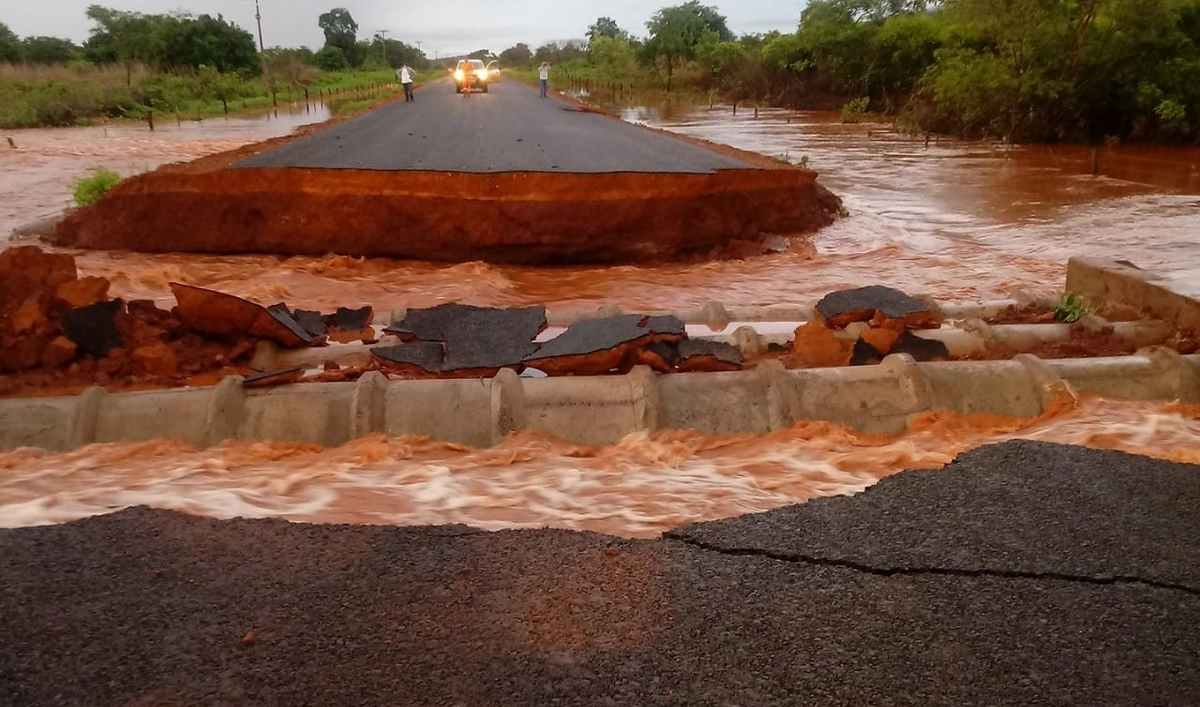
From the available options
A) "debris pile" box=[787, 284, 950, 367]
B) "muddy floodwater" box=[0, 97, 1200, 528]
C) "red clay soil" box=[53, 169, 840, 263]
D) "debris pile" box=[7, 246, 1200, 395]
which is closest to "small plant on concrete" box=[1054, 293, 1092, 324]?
"debris pile" box=[7, 246, 1200, 395]

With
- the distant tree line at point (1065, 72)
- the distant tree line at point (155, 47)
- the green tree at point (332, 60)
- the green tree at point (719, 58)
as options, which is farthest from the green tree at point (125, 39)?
Answer: the distant tree line at point (1065, 72)

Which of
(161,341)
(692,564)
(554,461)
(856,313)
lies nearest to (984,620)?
(692,564)

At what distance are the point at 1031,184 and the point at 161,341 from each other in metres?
16.6

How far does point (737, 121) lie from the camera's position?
3425 cm

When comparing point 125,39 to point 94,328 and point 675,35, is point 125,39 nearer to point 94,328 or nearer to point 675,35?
point 675,35

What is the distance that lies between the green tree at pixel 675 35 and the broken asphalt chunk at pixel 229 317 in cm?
5876

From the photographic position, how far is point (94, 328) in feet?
20.2

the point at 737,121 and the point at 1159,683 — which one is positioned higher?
the point at 737,121

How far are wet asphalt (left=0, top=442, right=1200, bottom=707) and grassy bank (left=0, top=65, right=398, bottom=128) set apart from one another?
36.9 meters

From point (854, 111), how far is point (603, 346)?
34.4 m

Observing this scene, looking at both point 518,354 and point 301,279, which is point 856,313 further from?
point 301,279

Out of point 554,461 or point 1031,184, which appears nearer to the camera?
point 554,461

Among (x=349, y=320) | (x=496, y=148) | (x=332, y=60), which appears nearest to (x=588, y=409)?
(x=349, y=320)

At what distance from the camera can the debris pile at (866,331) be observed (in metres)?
6.26
